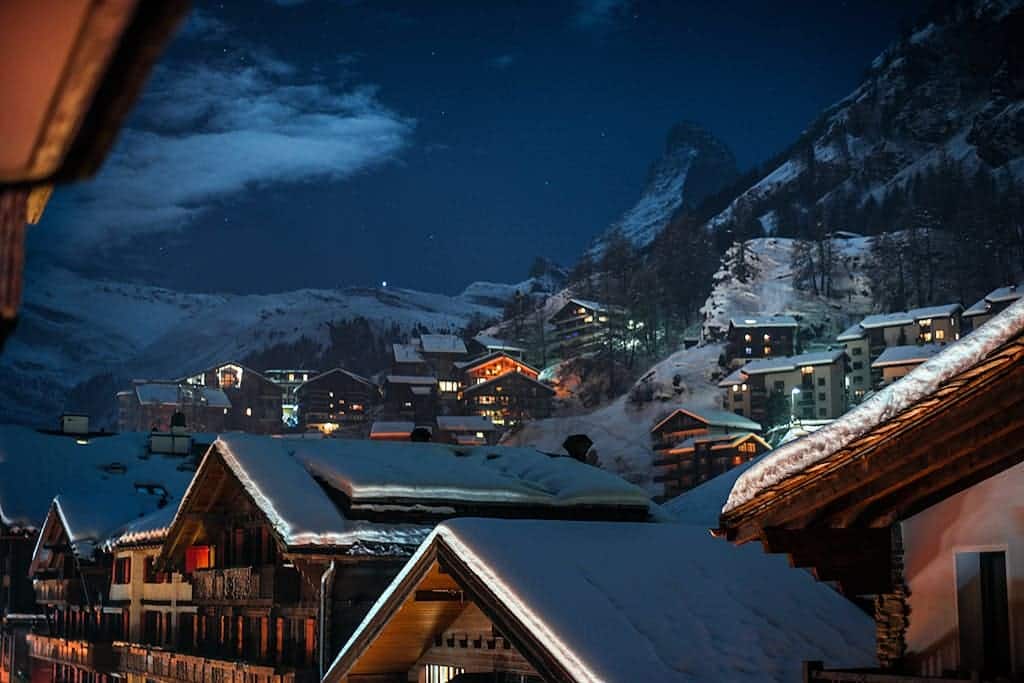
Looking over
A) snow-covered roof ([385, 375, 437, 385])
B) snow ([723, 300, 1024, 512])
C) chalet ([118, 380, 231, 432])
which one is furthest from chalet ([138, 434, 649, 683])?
chalet ([118, 380, 231, 432])

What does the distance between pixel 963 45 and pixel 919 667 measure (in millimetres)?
199154

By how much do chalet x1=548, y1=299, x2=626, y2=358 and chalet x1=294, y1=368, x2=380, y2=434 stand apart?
86.5ft

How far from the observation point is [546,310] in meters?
181

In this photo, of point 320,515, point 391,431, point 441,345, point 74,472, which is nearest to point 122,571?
point 74,472

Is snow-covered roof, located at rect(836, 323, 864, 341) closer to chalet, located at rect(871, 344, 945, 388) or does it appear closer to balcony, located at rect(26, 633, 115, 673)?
chalet, located at rect(871, 344, 945, 388)

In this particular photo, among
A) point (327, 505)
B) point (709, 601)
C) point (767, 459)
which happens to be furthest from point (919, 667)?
point (327, 505)

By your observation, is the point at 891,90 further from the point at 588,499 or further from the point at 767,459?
the point at 767,459

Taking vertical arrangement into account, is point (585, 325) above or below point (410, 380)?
above

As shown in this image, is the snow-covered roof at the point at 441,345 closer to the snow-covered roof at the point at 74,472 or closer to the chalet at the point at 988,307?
the chalet at the point at 988,307

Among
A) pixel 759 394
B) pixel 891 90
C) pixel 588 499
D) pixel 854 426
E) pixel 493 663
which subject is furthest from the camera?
pixel 891 90

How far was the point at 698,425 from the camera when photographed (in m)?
103

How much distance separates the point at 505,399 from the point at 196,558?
9768cm

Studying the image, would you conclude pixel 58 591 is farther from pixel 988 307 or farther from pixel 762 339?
pixel 762 339

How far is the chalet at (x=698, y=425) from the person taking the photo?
10212cm
